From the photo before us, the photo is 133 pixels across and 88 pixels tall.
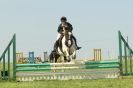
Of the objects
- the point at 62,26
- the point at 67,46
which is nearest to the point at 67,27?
the point at 62,26

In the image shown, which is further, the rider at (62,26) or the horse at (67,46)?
the rider at (62,26)

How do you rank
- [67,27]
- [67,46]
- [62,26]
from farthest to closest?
[62,26], [67,27], [67,46]

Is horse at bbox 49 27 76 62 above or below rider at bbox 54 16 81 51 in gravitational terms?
below

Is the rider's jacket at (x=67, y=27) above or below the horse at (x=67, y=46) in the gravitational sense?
above

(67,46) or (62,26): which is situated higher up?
(62,26)

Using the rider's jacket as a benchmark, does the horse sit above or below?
below

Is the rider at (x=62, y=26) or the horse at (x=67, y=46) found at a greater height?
the rider at (x=62, y=26)

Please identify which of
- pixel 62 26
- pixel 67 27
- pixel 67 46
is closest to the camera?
pixel 67 46

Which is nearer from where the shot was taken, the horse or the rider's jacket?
the horse

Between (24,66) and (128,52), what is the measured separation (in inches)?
125

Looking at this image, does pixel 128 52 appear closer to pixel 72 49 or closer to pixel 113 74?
pixel 113 74

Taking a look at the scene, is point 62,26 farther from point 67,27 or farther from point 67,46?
point 67,46

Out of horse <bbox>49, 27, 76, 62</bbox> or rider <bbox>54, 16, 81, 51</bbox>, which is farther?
rider <bbox>54, 16, 81, 51</bbox>

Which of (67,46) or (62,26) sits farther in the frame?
(62,26)
